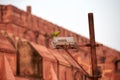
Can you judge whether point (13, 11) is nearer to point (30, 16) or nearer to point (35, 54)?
point (30, 16)

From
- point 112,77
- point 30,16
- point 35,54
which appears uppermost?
point 30,16

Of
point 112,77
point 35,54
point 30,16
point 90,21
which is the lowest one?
point 112,77

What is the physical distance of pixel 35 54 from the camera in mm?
Result: 12734

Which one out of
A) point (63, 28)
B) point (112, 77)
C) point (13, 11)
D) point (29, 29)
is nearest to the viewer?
point (13, 11)

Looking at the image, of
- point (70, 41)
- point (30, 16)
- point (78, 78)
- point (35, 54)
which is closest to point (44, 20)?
point (30, 16)

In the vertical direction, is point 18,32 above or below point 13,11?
below

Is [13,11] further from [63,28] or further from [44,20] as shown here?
[63,28]

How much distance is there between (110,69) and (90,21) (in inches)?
837

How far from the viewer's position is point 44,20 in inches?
834

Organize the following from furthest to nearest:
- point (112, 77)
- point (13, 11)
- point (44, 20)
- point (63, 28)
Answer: point (112, 77) < point (63, 28) < point (44, 20) < point (13, 11)

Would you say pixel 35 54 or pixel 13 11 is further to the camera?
pixel 13 11

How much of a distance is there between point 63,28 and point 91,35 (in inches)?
682

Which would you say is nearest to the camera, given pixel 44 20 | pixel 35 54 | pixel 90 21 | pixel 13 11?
pixel 90 21

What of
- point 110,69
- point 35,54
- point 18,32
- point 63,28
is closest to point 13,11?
Answer: point 18,32
